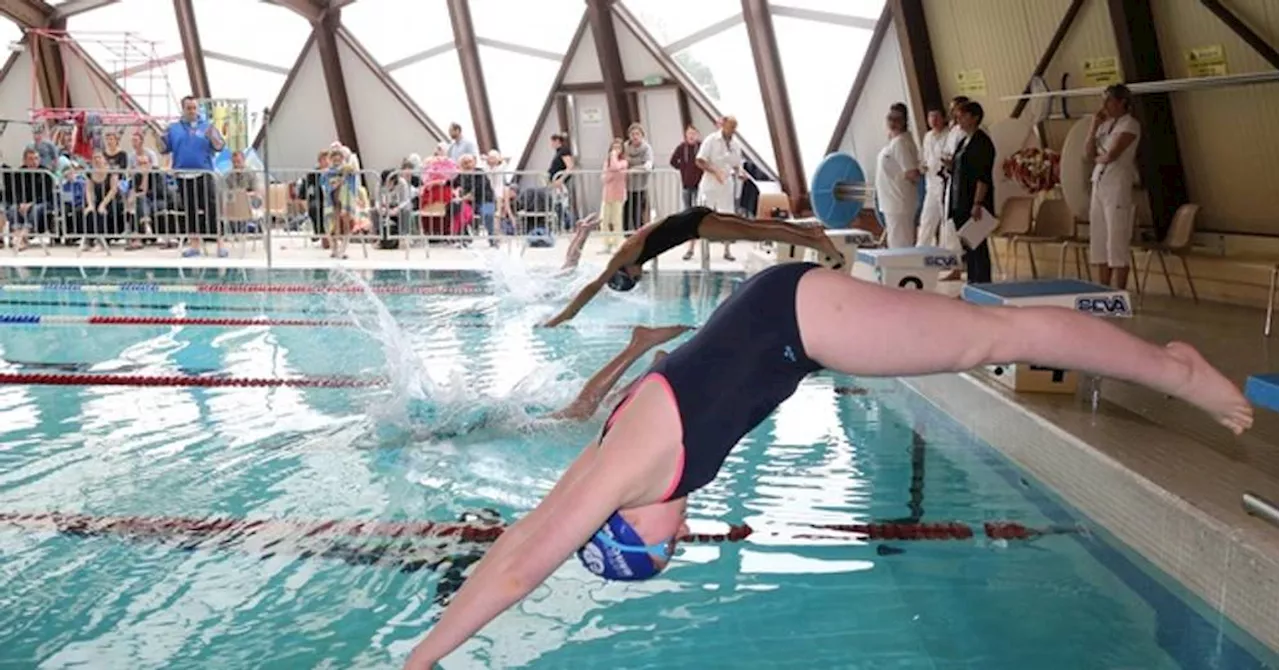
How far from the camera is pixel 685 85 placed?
1645 cm

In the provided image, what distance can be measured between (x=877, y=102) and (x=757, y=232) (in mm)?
11674

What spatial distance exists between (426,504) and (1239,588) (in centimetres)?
243

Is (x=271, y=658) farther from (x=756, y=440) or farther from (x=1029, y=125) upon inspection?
(x=1029, y=125)

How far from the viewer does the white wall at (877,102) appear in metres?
13.6

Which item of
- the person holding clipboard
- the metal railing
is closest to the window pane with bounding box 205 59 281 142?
the metal railing

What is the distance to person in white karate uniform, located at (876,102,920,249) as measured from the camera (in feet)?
32.0

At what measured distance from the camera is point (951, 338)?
1.98 meters

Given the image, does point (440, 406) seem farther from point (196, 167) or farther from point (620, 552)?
point (196, 167)

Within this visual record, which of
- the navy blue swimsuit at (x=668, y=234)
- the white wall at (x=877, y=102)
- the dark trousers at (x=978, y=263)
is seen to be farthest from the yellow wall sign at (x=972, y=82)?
the navy blue swimsuit at (x=668, y=234)

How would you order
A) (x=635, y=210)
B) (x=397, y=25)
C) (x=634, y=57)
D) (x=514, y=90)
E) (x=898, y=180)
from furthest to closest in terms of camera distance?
(x=514, y=90)
(x=397, y=25)
(x=634, y=57)
(x=635, y=210)
(x=898, y=180)

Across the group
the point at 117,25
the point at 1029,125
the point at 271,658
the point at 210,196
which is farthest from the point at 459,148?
the point at 271,658

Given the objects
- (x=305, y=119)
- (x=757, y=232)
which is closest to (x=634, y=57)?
(x=305, y=119)

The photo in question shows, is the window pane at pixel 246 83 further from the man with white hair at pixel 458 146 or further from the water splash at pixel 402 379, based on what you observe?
the water splash at pixel 402 379

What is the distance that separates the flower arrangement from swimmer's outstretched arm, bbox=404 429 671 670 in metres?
8.35
